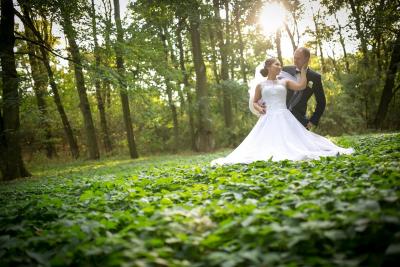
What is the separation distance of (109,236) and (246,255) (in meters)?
1.34

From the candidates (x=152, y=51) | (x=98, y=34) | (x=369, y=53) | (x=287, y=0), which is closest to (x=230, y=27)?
(x=287, y=0)

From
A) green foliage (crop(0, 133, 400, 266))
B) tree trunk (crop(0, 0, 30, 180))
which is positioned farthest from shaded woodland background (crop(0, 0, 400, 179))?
green foliage (crop(0, 133, 400, 266))

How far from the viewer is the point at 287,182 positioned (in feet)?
15.1

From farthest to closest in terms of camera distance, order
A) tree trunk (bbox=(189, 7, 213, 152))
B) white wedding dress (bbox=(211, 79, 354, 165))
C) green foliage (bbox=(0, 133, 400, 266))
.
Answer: tree trunk (bbox=(189, 7, 213, 152)) → white wedding dress (bbox=(211, 79, 354, 165)) → green foliage (bbox=(0, 133, 400, 266))

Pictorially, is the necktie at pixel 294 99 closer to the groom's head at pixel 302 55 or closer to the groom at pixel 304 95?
the groom at pixel 304 95

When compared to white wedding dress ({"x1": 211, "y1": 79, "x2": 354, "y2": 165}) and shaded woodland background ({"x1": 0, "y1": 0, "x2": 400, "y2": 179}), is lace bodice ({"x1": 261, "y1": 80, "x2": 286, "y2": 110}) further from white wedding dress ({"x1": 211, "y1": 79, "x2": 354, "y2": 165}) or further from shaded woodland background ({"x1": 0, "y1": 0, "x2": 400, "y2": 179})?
shaded woodland background ({"x1": 0, "y1": 0, "x2": 400, "y2": 179})

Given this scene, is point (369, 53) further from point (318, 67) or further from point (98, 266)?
point (98, 266)

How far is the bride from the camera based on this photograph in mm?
7281

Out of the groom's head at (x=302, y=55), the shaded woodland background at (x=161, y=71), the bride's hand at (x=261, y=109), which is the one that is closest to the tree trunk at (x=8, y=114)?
the shaded woodland background at (x=161, y=71)

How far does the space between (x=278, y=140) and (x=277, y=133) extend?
19 centimetres

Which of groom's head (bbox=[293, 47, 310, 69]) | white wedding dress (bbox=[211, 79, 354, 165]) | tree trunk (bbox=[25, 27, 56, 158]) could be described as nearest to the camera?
white wedding dress (bbox=[211, 79, 354, 165])

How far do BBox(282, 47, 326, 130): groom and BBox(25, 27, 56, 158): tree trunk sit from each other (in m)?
9.92

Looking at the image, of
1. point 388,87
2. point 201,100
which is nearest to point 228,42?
point 201,100

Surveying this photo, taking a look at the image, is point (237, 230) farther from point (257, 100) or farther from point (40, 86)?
point (40, 86)
